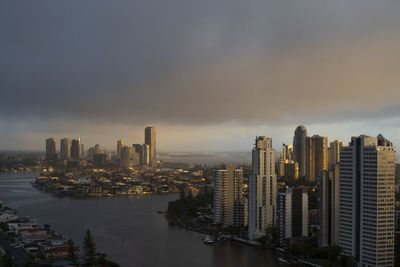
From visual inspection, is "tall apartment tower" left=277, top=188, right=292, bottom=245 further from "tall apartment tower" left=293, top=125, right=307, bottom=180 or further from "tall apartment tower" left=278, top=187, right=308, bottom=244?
"tall apartment tower" left=293, top=125, right=307, bottom=180

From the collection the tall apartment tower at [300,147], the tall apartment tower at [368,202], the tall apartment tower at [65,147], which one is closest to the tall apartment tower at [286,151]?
the tall apartment tower at [300,147]

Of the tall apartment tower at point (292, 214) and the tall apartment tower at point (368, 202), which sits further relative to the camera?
the tall apartment tower at point (292, 214)

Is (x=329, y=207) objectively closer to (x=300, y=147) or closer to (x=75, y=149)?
(x=300, y=147)

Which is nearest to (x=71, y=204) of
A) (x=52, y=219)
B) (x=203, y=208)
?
(x=52, y=219)

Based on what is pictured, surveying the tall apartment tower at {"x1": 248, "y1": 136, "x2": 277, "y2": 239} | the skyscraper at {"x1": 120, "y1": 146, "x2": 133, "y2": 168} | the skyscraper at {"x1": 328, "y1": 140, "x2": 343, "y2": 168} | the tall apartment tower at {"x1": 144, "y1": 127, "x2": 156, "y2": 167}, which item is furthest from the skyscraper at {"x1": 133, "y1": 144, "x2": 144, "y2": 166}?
the tall apartment tower at {"x1": 248, "y1": 136, "x2": 277, "y2": 239}

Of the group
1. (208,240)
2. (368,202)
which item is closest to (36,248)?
(208,240)

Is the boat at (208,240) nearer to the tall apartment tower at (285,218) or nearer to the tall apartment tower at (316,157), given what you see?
the tall apartment tower at (285,218)

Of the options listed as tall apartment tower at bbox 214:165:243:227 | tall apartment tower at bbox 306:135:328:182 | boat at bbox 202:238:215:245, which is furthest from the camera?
tall apartment tower at bbox 306:135:328:182
